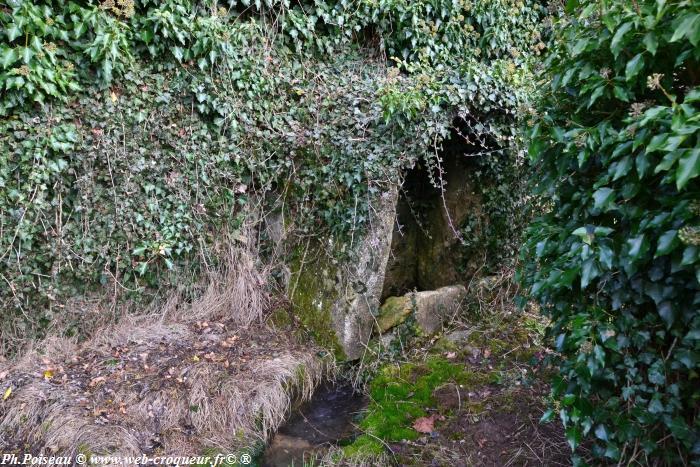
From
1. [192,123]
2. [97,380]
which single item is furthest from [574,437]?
[192,123]

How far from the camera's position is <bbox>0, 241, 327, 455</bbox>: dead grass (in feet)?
10.3

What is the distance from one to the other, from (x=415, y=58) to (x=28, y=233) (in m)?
3.88

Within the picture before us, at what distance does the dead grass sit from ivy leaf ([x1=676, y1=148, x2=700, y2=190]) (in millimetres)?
3009

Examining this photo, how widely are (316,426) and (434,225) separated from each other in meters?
2.62

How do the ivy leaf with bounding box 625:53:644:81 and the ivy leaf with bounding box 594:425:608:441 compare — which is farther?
the ivy leaf with bounding box 594:425:608:441

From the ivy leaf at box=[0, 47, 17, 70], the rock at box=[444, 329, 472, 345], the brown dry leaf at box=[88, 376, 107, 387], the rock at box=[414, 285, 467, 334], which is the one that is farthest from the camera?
the rock at box=[414, 285, 467, 334]

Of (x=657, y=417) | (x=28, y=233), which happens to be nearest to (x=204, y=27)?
(x=28, y=233)

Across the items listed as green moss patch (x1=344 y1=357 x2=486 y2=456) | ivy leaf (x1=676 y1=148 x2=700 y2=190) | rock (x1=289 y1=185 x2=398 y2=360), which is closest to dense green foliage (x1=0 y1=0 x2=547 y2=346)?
rock (x1=289 y1=185 x2=398 y2=360)

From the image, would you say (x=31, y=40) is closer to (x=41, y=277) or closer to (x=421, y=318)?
(x=41, y=277)

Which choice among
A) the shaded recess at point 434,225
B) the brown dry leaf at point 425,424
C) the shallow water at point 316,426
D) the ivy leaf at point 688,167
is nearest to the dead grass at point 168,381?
the shallow water at point 316,426

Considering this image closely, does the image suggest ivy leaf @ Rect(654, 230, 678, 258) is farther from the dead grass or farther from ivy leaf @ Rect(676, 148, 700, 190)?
the dead grass

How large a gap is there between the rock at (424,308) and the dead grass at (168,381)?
77 centimetres

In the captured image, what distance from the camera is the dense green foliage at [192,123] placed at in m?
3.57

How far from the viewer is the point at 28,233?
11.9ft
